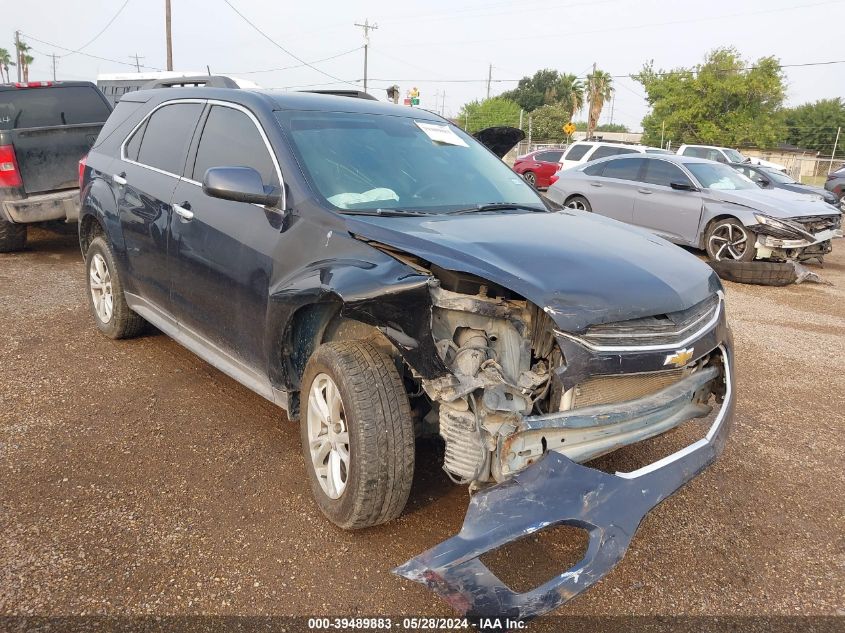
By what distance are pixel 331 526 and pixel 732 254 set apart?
8.15 m

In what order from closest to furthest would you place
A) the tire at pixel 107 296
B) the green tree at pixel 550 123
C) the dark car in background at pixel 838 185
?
the tire at pixel 107 296 → the dark car in background at pixel 838 185 → the green tree at pixel 550 123

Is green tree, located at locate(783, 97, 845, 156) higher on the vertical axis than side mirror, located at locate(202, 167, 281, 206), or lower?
higher

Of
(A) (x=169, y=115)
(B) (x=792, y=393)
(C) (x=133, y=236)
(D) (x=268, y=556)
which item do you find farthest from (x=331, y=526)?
(B) (x=792, y=393)

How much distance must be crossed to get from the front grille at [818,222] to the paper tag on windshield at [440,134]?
680 cm

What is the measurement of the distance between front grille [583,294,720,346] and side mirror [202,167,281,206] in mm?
1601

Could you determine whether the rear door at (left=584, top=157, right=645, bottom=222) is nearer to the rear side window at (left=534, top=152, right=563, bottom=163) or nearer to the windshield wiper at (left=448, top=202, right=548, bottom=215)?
the windshield wiper at (left=448, top=202, right=548, bottom=215)

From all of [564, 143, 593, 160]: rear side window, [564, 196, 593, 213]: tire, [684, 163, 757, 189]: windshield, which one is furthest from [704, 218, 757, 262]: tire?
[564, 143, 593, 160]: rear side window

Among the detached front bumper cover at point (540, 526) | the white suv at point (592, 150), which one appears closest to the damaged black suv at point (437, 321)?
the detached front bumper cover at point (540, 526)

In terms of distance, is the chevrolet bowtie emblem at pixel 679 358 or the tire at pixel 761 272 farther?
the tire at pixel 761 272

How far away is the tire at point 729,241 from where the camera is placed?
8.84 metres

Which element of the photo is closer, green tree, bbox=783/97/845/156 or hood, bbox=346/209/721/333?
hood, bbox=346/209/721/333

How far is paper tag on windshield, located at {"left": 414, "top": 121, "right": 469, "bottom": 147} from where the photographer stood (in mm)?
3797

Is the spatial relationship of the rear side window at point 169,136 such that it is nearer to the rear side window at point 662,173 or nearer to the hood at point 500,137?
the hood at point 500,137

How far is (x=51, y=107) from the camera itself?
8.42m
